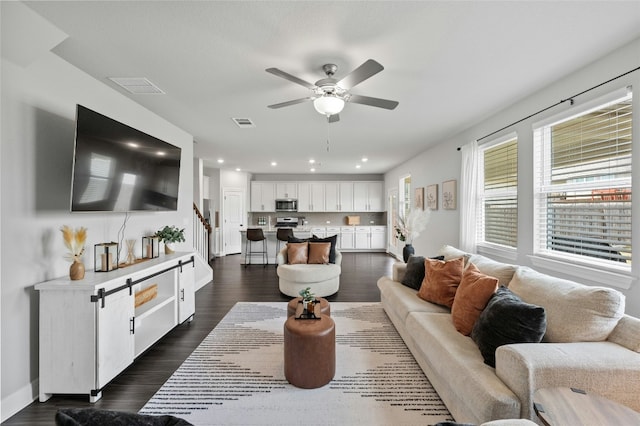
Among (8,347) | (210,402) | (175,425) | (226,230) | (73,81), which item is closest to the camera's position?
(175,425)

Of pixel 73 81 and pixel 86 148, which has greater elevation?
pixel 73 81

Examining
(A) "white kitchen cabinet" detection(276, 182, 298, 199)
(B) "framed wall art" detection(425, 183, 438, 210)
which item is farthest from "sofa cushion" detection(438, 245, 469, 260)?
(A) "white kitchen cabinet" detection(276, 182, 298, 199)

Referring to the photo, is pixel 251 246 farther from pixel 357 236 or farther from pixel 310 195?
pixel 357 236

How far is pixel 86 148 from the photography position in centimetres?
211

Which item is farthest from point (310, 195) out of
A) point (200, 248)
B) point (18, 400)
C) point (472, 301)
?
point (18, 400)

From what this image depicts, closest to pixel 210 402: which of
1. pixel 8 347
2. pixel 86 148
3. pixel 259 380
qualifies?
pixel 259 380

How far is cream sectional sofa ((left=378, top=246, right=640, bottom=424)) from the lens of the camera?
1.31 m

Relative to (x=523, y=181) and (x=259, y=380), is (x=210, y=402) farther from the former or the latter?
(x=523, y=181)

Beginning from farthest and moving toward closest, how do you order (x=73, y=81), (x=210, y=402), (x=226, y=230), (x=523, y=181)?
(x=226, y=230) < (x=523, y=181) < (x=73, y=81) < (x=210, y=402)

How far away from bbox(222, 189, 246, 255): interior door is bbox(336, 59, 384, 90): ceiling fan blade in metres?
6.67

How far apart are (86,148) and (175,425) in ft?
7.52

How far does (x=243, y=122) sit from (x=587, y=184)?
3785mm

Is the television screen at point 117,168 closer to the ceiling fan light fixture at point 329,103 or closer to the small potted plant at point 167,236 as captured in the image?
the small potted plant at point 167,236

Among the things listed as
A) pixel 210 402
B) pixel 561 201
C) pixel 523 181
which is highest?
pixel 523 181
